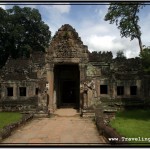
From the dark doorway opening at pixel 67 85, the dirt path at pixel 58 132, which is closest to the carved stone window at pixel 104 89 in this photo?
the dark doorway opening at pixel 67 85

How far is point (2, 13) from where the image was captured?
17297 millimetres

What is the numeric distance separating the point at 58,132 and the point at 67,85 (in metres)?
13.0

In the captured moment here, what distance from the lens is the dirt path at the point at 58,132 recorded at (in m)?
12.5

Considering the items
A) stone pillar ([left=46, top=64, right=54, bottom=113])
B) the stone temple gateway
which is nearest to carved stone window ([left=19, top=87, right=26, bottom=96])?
the stone temple gateway

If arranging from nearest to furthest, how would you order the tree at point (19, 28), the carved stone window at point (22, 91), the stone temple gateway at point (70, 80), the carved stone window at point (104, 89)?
the tree at point (19, 28) < the stone temple gateway at point (70, 80) < the carved stone window at point (104, 89) < the carved stone window at point (22, 91)

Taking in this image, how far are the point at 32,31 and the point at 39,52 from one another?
418 inches

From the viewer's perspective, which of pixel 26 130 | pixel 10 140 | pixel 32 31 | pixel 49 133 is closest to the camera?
pixel 10 140

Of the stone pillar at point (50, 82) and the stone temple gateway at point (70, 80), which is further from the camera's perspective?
the stone pillar at point (50, 82)

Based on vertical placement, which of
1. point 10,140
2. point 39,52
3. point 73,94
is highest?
point 39,52

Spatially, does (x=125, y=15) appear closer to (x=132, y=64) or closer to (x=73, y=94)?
(x=132, y=64)

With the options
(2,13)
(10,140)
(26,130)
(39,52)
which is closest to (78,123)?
(26,130)

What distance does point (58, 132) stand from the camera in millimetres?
Result: 14734

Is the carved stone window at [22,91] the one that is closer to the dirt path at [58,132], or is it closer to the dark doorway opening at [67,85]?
the dark doorway opening at [67,85]

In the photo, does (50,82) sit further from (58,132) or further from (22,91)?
(22,91)
